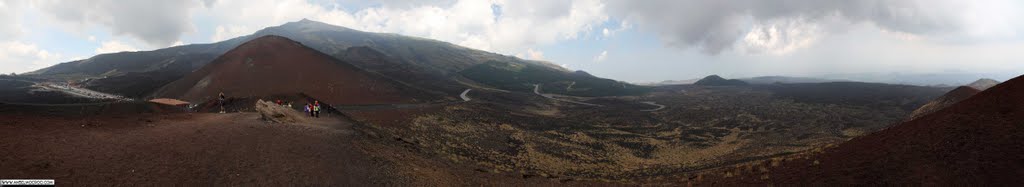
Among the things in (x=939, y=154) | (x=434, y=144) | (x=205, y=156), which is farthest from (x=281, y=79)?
(x=939, y=154)

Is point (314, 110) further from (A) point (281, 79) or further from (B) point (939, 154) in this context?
(A) point (281, 79)

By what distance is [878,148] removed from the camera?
708 inches

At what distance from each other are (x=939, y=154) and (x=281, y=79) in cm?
8094

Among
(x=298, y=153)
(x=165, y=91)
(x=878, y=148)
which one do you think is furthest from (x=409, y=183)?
(x=165, y=91)

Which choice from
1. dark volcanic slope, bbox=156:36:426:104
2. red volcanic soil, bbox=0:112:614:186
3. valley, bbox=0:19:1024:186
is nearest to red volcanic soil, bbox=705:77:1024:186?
valley, bbox=0:19:1024:186

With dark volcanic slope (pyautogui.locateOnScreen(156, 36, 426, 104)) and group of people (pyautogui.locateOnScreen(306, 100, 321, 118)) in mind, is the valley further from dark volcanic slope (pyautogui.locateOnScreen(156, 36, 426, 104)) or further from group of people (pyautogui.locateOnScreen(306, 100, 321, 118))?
dark volcanic slope (pyautogui.locateOnScreen(156, 36, 426, 104))

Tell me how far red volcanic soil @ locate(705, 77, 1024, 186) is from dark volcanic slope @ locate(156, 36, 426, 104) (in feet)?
202

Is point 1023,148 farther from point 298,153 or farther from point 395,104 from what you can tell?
point 395,104

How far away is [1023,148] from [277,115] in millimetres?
36269

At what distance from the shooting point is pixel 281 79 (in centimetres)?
7412

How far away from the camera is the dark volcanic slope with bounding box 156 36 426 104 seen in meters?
68.7

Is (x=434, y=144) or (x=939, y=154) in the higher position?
(x=939, y=154)

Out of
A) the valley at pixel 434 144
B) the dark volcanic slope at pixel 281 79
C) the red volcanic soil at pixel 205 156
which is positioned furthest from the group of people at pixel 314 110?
the dark volcanic slope at pixel 281 79

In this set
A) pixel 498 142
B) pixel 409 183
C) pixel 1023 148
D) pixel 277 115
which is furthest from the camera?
pixel 498 142
